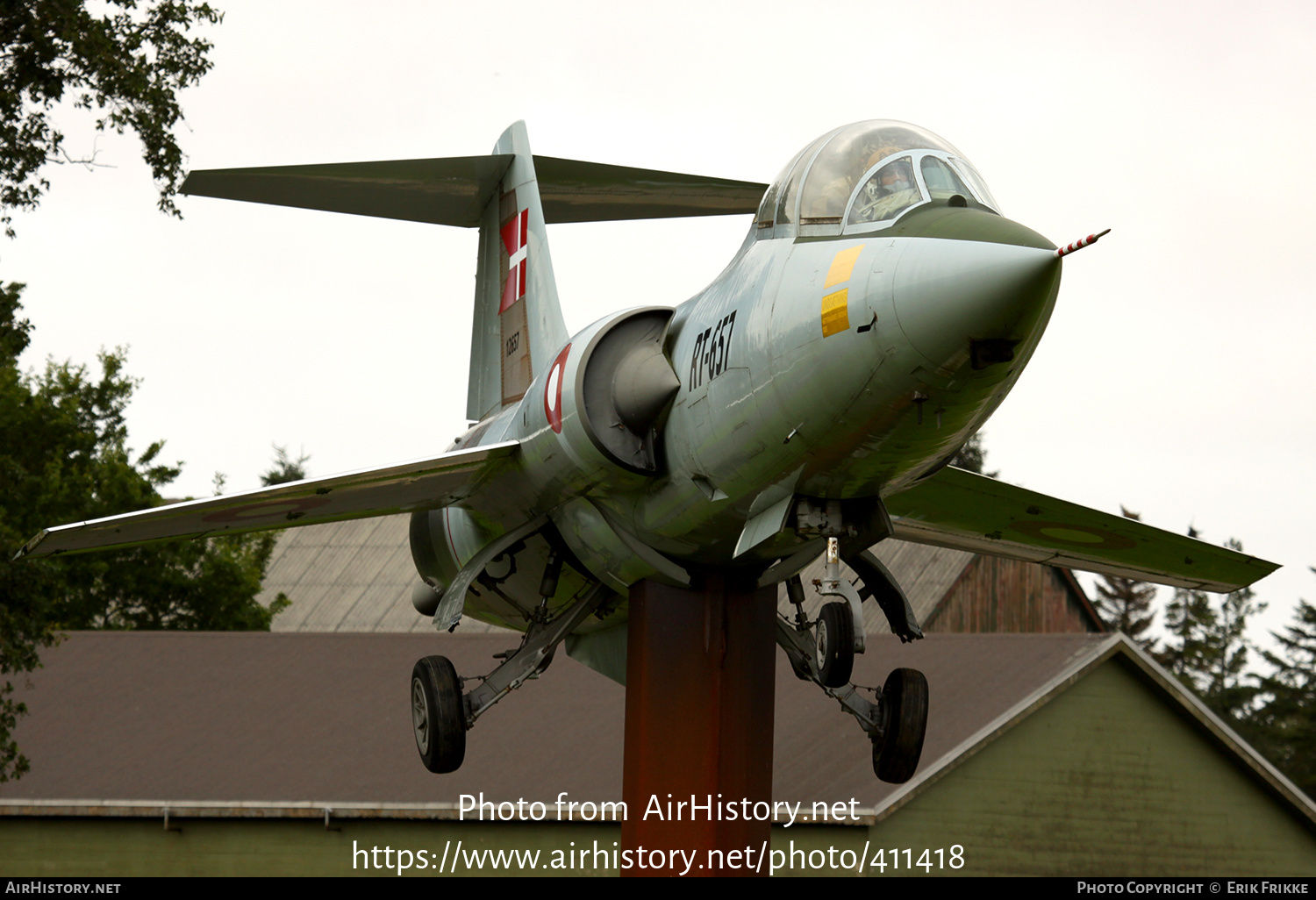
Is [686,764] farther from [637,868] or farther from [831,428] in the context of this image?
[831,428]

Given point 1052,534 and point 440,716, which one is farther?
point 1052,534

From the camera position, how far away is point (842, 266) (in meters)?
7.85

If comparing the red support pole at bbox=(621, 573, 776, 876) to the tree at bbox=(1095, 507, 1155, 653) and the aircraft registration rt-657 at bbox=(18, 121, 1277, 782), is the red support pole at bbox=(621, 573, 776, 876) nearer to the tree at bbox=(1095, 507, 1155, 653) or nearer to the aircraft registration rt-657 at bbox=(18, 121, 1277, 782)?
the aircraft registration rt-657 at bbox=(18, 121, 1277, 782)

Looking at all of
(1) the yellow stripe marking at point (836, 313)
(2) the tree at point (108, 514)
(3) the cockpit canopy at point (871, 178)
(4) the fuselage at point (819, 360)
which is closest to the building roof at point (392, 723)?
(2) the tree at point (108, 514)

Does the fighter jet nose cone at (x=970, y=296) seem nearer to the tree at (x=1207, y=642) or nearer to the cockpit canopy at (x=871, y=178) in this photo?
the cockpit canopy at (x=871, y=178)

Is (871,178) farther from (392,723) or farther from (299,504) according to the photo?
(392,723)

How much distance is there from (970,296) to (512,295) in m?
7.23

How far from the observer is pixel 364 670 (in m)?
27.3

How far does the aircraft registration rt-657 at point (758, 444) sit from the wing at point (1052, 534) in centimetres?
3

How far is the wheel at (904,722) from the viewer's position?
10242mm

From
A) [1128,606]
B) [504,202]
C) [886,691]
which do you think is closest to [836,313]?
[886,691]
